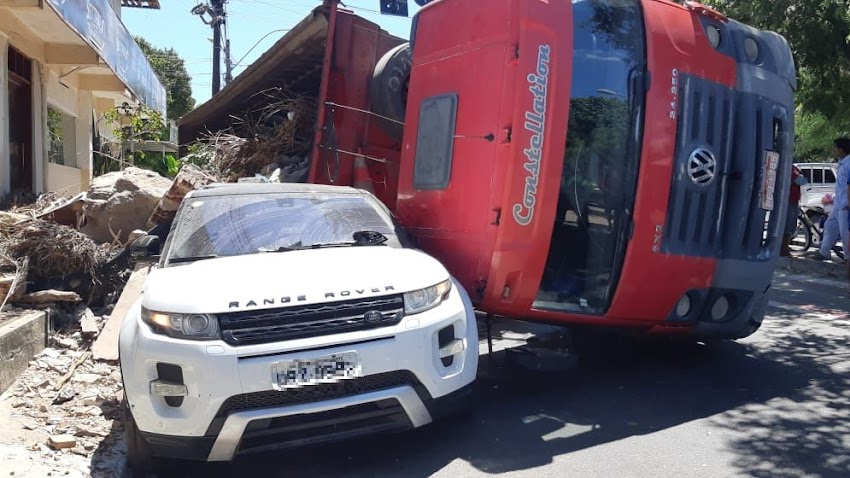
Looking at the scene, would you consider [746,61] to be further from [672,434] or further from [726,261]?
[672,434]

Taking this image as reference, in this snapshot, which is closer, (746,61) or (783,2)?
(746,61)

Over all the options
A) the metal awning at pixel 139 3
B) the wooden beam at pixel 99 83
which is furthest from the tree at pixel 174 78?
the wooden beam at pixel 99 83

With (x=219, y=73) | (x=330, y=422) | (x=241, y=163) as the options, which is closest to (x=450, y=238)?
(x=330, y=422)

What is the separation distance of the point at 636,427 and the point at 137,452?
284 centimetres

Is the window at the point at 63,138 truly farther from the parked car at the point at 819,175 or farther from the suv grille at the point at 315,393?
the parked car at the point at 819,175

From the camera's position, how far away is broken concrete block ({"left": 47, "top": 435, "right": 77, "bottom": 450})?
4.03 m

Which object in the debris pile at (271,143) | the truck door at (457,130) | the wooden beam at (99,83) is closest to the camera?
the truck door at (457,130)

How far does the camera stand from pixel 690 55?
4.80 metres

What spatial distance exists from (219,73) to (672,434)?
24456 millimetres

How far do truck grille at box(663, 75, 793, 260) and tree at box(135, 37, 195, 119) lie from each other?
145 feet

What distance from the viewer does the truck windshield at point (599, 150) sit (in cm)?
474

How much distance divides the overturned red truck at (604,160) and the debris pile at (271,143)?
8.07 feet

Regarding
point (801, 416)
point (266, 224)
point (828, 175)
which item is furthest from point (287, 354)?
point (828, 175)

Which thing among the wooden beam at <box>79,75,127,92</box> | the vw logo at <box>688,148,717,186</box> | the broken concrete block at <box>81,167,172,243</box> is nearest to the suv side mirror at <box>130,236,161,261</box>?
the broken concrete block at <box>81,167,172,243</box>
